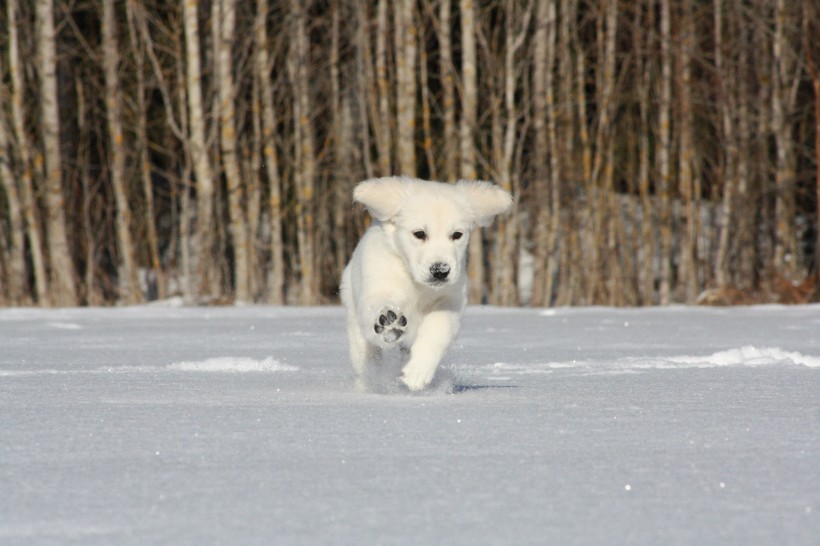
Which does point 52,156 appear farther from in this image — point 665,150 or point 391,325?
point 391,325

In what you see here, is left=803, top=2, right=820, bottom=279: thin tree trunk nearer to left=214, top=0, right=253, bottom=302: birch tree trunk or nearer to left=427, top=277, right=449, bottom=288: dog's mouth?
left=214, top=0, right=253, bottom=302: birch tree trunk

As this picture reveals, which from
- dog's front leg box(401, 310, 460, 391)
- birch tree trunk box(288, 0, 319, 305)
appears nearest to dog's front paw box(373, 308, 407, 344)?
dog's front leg box(401, 310, 460, 391)

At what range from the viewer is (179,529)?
82.5 inches

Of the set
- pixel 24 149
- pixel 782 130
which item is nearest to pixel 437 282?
pixel 24 149

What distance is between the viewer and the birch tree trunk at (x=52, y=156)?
12742 mm

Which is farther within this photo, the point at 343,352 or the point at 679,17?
the point at 679,17

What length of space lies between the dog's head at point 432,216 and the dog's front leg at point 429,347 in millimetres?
161

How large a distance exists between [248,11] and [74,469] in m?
12.7

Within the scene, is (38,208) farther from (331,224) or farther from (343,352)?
(343,352)

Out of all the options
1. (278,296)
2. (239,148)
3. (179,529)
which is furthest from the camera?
(239,148)

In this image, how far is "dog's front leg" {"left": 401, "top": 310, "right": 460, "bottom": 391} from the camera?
4203 millimetres

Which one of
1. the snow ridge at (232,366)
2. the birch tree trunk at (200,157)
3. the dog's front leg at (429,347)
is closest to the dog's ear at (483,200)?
the dog's front leg at (429,347)

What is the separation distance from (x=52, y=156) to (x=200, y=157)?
1.66m

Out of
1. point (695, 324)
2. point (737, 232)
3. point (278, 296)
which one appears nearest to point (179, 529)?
point (695, 324)
